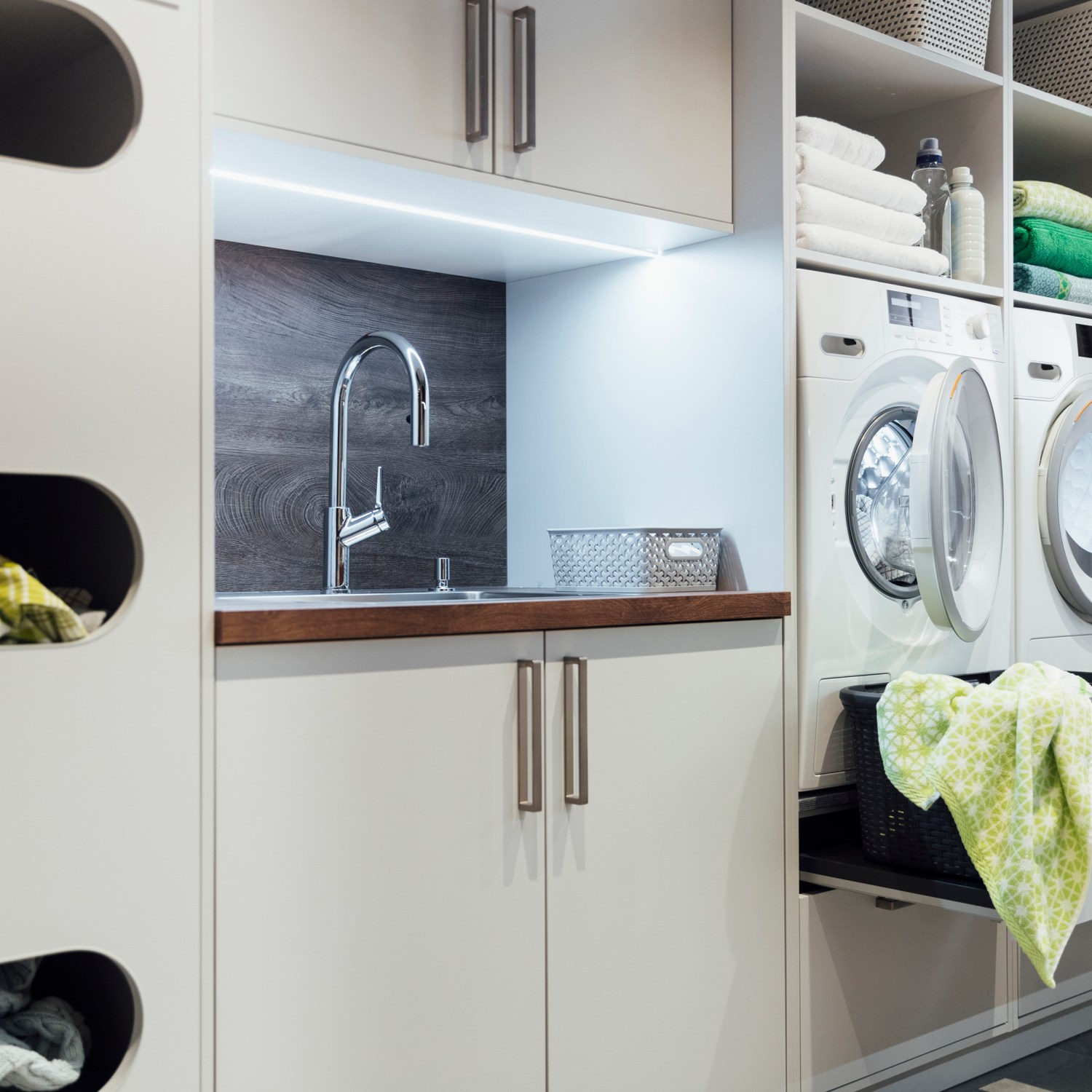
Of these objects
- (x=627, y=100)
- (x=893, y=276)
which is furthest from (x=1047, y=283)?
(x=627, y=100)

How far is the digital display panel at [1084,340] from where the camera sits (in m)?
2.65

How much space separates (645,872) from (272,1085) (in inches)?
24.2

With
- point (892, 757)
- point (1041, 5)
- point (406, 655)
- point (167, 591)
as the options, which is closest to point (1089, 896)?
point (892, 757)

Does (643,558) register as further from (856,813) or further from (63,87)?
(63,87)

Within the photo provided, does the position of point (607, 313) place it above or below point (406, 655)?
above

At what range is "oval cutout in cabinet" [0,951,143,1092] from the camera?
1.33 metres

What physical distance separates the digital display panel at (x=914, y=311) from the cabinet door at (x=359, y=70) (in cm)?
81

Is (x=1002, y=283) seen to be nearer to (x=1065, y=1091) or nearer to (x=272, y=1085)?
(x=1065, y=1091)

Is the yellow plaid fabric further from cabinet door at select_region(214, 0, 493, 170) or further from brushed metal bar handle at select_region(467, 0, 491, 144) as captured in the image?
brushed metal bar handle at select_region(467, 0, 491, 144)

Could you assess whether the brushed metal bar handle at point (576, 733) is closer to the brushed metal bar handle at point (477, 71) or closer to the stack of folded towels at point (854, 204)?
the brushed metal bar handle at point (477, 71)

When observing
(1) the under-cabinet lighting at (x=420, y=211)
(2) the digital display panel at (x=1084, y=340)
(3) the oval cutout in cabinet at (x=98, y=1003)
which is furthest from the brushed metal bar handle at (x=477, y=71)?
(2) the digital display panel at (x=1084, y=340)

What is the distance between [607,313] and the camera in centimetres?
240

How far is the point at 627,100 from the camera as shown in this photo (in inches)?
78.9

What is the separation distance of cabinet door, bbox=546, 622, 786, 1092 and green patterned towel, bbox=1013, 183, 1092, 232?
119 centimetres
